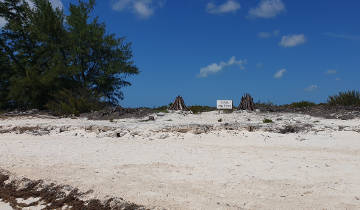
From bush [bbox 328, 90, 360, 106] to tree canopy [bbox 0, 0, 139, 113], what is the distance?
10.6 m

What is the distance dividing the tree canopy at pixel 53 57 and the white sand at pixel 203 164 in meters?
8.46

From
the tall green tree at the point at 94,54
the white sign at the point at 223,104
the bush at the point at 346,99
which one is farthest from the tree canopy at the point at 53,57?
the bush at the point at 346,99

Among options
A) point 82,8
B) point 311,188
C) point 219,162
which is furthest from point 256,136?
point 82,8

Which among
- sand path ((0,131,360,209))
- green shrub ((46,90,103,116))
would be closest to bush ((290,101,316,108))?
sand path ((0,131,360,209))

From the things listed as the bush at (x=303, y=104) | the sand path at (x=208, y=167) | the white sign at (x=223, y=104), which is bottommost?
the sand path at (x=208, y=167)

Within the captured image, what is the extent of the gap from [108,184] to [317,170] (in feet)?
11.3

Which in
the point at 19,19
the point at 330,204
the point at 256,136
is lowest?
the point at 330,204

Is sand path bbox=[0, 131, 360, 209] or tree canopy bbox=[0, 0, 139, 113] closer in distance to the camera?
sand path bbox=[0, 131, 360, 209]

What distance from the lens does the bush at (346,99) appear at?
53.4 feet

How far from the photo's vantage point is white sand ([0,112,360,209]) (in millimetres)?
4652

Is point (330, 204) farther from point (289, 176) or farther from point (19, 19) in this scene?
point (19, 19)

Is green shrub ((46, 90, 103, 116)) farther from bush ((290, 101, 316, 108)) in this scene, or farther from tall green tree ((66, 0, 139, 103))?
bush ((290, 101, 316, 108))

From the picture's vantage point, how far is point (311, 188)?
500cm

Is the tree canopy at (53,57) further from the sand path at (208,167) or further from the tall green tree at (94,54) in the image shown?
the sand path at (208,167)
